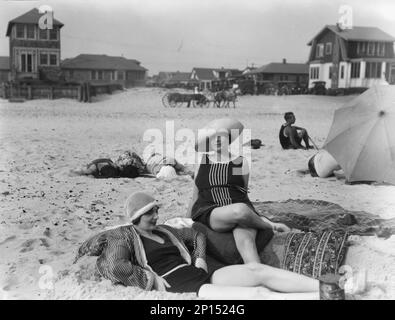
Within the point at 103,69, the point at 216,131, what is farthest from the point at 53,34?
the point at 216,131

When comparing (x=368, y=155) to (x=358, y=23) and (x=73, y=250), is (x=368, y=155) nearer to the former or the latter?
(x=358, y=23)

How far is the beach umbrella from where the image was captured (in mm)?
3988

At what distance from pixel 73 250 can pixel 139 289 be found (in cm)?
Result: 86

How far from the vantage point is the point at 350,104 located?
453 centimetres

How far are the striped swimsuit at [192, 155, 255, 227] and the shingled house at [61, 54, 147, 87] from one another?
242cm

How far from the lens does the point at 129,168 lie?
538 centimetres

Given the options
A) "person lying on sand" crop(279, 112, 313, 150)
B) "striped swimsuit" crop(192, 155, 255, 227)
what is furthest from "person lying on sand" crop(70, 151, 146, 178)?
"striped swimsuit" crop(192, 155, 255, 227)

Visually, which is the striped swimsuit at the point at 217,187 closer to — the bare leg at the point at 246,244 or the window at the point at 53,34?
the bare leg at the point at 246,244

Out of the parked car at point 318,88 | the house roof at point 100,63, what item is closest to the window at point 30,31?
the house roof at point 100,63

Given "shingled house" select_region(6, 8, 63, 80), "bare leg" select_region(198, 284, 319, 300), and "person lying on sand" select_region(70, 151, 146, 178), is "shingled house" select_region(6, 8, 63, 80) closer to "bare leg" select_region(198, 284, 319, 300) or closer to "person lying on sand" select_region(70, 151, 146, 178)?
"person lying on sand" select_region(70, 151, 146, 178)

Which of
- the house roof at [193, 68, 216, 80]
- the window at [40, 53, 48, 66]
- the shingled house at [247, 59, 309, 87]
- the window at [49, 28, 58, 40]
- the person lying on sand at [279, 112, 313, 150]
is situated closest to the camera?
the window at [49, 28, 58, 40]

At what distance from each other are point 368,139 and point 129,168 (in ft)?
7.86

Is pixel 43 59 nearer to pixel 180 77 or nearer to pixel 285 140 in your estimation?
pixel 180 77

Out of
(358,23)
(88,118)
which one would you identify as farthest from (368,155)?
(88,118)
